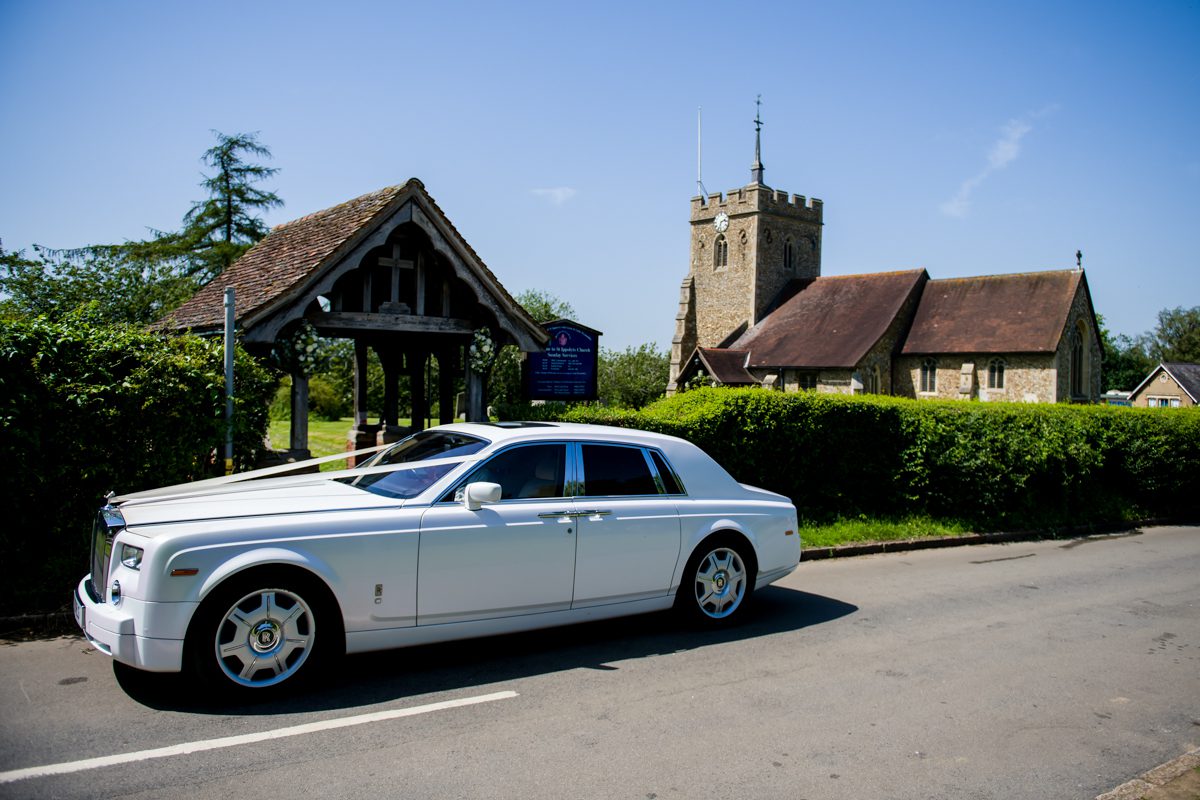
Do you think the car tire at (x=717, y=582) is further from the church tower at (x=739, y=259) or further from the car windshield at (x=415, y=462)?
the church tower at (x=739, y=259)

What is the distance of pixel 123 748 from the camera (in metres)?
4.40

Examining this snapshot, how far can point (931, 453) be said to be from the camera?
13180 millimetres

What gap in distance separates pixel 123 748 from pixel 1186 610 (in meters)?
9.35

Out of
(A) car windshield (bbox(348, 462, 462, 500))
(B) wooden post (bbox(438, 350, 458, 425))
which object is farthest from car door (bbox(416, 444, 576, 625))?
(B) wooden post (bbox(438, 350, 458, 425))

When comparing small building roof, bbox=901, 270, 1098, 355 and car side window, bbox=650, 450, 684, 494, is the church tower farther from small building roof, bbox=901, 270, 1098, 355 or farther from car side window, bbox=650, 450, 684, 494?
car side window, bbox=650, 450, 684, 494

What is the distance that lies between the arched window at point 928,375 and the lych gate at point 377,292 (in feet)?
132

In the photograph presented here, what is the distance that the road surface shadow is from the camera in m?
5.14

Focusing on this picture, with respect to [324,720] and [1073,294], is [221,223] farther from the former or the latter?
[1073,294]

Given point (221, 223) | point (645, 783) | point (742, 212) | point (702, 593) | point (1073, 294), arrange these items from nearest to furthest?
point (645, 783) → point (702, 593) → point (221, 223) → point (1073, 294) → point (742, 212)

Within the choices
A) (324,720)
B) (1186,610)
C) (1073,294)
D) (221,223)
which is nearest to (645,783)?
(324,720)

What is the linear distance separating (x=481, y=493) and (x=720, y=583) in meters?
2.48

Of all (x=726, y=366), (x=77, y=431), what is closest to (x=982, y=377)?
(x=726, y=366)

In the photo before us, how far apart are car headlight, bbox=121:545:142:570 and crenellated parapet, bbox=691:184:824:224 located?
5716cm

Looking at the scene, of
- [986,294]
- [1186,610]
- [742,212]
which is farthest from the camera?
[742,212]
